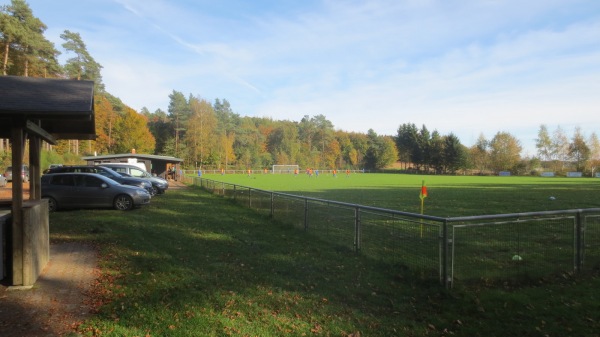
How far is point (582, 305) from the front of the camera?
206 inches

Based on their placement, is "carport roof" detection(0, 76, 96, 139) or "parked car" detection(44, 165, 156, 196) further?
"parked car" detection(44, 165, 156, 196)

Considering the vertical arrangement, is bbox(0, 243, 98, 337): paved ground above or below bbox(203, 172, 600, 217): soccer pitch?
above

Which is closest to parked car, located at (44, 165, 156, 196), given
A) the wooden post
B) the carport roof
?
the carport roof

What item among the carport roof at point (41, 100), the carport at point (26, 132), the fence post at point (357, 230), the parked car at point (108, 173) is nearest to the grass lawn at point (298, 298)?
the fence post at point (357, 230)

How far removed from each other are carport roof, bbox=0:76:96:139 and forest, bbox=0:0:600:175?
3820cm

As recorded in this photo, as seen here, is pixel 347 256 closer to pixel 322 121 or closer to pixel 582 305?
pixel 582 305

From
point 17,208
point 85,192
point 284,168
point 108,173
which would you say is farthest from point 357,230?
point 284,168

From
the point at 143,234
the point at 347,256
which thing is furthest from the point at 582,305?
the point at 143,234

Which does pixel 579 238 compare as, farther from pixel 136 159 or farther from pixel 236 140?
pixel 236 140

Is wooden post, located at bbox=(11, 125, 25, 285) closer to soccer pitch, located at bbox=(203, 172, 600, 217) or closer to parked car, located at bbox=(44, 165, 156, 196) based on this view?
soccer pitch, located at bbox=(203, 172, 600, 217)

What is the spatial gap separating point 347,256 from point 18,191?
5856mm

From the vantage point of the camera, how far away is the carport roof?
5395 millimetres

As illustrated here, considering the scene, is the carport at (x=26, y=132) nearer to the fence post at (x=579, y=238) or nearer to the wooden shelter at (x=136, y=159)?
the fence post at (x=579, y=238)

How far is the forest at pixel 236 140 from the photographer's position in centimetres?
4303
